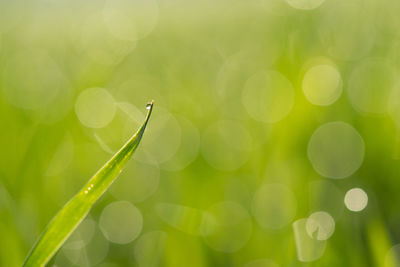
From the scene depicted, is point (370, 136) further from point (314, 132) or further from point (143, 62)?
point (143, 62)

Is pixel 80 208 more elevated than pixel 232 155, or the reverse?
pixel 80 208

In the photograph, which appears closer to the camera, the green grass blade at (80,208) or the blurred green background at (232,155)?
the green grass blade at (80,208)

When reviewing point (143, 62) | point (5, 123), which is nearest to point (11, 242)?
point (5, 123)

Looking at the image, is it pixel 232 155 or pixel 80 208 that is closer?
pixel 80 208

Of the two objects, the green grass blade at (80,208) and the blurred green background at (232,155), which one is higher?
the green grass blade at (80,208)
